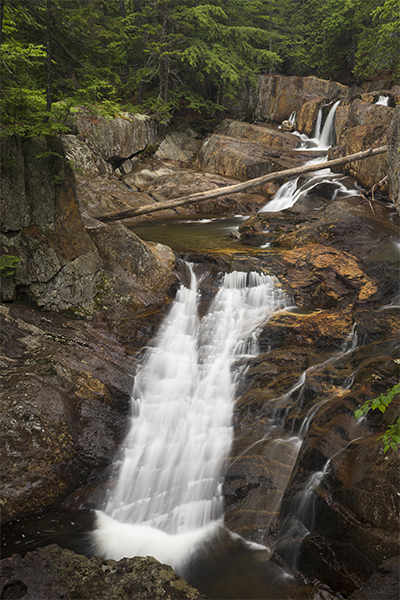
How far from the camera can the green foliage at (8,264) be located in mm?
6523

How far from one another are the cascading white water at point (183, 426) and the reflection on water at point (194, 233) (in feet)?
7.54

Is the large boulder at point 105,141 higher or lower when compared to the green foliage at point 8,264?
higher

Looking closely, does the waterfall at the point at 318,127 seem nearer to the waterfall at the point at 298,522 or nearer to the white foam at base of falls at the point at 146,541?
the waterfall at the point at 298,522

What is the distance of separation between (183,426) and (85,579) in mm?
3139

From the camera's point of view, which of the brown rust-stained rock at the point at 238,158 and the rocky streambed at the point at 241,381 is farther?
the brown rust-stained rock at the point at 238,158

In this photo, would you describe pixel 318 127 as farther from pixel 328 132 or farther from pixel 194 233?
pixel 194 233

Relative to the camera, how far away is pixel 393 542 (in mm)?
3299

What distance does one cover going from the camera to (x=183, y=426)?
6.33 meters

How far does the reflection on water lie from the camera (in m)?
11.5

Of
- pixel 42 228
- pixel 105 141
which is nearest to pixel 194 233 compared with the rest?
pixel 42 228

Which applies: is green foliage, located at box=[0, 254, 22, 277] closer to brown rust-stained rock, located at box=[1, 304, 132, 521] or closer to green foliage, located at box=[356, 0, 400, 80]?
brown rust-stained rock, located at box=[1, 304, 132, 521]

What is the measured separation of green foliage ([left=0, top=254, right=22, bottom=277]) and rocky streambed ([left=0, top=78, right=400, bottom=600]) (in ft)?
0.78

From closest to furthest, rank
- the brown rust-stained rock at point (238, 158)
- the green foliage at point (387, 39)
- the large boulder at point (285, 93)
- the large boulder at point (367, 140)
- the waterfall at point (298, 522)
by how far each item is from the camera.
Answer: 1. the waterfall at point (298, 522)
2. the green foliage at point (387, 39)
3. the large boulder at point (367, 140)
4. the brown rust-stained rock at point (238, 158)
5. the large boulder at point (285, 93)

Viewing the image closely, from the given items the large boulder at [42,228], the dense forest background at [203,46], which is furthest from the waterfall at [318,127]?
the large boulder at [42,228]
